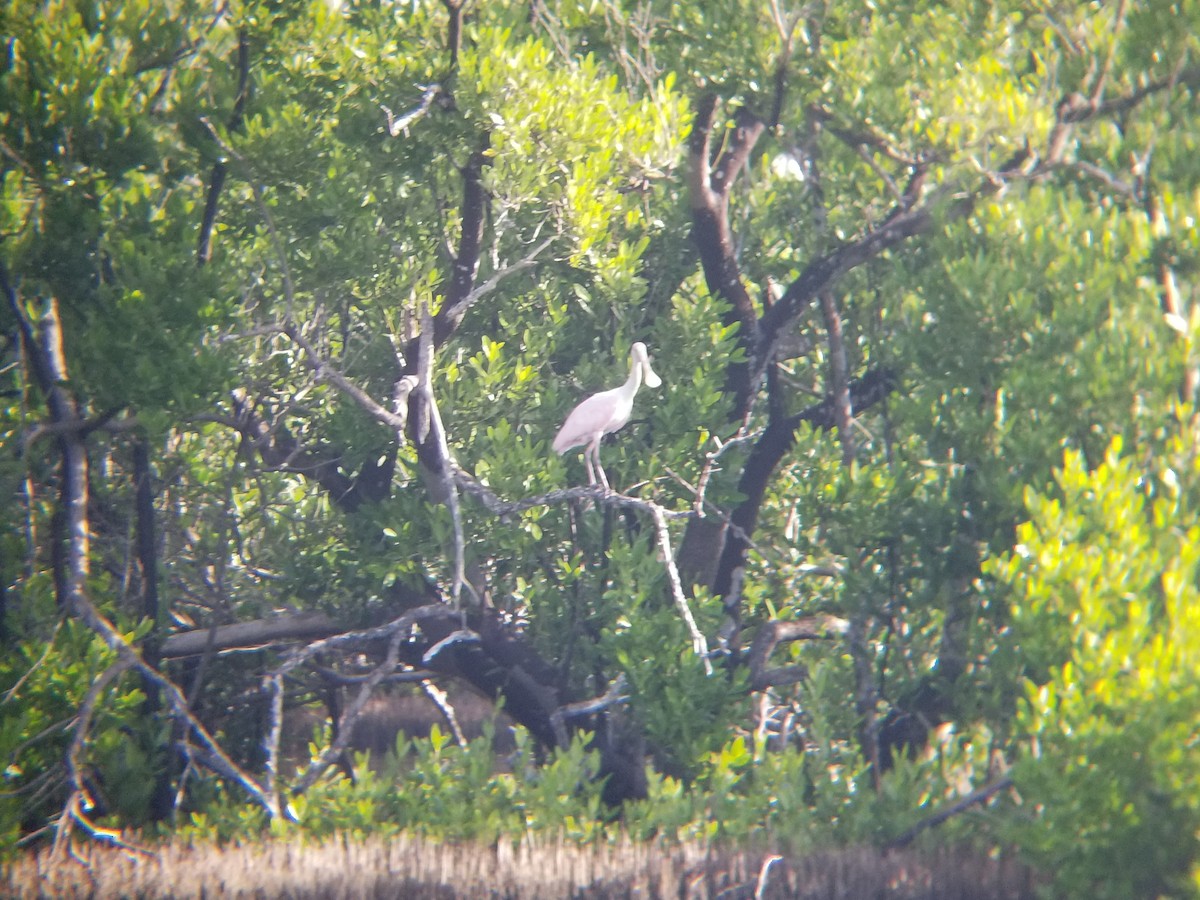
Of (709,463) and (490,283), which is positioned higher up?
(490,283)

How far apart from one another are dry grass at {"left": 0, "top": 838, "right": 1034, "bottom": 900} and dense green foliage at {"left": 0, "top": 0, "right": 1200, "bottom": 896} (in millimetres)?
375

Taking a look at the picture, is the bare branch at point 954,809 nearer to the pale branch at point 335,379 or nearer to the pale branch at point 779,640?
the pale branch at point 779,640

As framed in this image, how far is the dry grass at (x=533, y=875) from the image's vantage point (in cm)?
604

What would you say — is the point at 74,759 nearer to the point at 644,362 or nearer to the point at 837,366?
the point at 644,362

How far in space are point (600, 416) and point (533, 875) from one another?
2865mm

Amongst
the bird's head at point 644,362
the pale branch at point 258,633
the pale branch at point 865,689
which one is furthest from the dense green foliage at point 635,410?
the bird's head at point 644,362

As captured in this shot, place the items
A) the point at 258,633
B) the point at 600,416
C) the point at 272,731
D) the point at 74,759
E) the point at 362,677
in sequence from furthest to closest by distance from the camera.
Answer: the point at 258,633 → the point at 362,677 → the point at 600,416 → the point at 272,731 → the point at 74,759

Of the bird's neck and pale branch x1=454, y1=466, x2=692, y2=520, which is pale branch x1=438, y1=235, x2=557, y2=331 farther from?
pale branch x1=454, y1=466, x2=692, y2=520

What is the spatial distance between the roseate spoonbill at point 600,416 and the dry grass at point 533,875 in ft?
7.75

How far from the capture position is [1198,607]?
4.93m

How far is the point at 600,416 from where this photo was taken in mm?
7562

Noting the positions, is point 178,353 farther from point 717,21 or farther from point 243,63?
point 717,21

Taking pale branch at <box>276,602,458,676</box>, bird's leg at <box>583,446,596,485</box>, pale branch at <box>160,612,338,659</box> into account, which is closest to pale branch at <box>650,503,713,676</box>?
bird's leg at <box>583,446,596,485</box>

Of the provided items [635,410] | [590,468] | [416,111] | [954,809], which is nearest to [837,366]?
[635,410]
